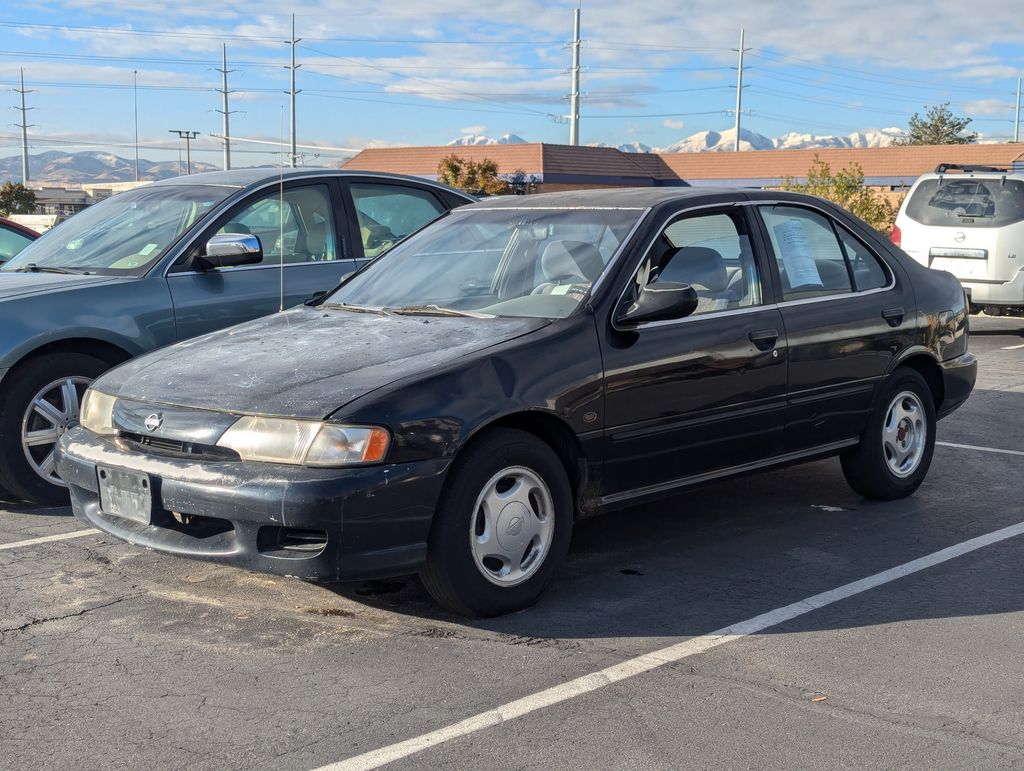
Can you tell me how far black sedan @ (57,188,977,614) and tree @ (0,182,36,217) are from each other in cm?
5655

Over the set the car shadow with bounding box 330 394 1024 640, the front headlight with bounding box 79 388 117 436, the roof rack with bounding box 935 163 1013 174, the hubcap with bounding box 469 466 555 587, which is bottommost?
the car shadow with bounding box 330 394 1024 640

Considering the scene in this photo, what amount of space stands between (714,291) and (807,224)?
0.91 metres

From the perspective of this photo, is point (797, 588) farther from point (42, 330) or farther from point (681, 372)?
point (42, 330)

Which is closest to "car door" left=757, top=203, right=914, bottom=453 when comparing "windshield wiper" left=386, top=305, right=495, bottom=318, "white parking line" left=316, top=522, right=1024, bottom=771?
"white parking line" left=316, top=522, right=1024, bottom=771

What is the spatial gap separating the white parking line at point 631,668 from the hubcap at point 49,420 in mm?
3374

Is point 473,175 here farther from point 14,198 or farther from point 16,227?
point 16,227

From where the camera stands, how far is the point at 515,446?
4547 mm

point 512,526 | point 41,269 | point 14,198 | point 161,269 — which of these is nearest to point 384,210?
point 161,269

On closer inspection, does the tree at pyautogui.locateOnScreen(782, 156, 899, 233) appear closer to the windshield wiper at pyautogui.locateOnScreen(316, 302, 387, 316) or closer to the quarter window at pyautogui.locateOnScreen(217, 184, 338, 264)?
the quarter window at pyautogui.locateOnScreen(217, 184, 338, 264)

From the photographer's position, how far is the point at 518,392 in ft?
15.0

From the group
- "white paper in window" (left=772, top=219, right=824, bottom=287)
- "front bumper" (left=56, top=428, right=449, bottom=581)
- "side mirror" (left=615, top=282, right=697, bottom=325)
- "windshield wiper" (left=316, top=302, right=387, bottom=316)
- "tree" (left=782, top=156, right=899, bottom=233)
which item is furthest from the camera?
"tree" (left=782, top=156, right=899, bottom=233)

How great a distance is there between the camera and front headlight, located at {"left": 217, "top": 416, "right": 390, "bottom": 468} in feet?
13.8

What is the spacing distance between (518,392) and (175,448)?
1.30 meters

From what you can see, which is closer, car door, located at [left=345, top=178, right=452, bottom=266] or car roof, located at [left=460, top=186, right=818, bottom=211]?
car roof, located at [left=460, top=186, right=818, bottom=211]
